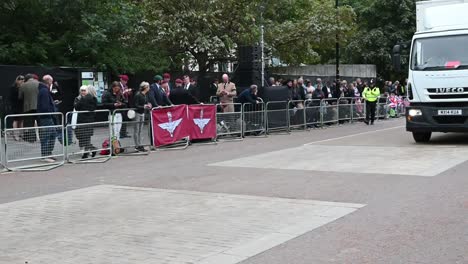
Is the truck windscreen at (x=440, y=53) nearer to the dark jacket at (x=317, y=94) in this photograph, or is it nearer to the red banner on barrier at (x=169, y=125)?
the red banner on barrier at (x=169, y=125)

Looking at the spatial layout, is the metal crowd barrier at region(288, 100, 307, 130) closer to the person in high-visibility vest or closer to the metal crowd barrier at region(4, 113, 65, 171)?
the person in high-visibility vest

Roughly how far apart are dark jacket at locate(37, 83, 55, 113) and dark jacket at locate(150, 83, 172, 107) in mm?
2988

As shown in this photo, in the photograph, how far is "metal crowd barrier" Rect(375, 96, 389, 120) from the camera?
27.5 m

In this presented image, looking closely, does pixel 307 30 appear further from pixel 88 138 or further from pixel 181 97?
pixel 88 138

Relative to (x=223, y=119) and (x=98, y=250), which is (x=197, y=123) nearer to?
(x=223, y=119)

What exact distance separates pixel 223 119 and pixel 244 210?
964cm

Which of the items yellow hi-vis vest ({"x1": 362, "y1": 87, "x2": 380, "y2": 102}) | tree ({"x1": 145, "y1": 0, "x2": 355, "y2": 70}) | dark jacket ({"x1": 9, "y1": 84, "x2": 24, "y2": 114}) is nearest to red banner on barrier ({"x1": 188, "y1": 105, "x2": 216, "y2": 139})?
dark jacket ({"x1": 9, "y1": 84, "x2": 24, "y2": 114})

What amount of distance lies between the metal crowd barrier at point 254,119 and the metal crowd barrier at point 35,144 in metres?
6.65

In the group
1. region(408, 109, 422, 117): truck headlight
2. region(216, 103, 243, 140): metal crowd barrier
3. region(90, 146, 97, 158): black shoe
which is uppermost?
region(408, 109, 422, 117): truck headlight

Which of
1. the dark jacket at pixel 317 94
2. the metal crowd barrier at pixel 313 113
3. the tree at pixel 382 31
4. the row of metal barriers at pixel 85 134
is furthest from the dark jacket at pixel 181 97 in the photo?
the tree at pixel 382 31

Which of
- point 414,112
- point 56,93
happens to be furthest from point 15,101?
point 414,112

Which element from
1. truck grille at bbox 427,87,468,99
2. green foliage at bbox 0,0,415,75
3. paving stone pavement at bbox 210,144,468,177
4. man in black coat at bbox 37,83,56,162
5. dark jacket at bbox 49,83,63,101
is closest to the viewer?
paving stone pavement at bbox 210,144,468,177

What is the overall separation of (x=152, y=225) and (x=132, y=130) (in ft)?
25.2

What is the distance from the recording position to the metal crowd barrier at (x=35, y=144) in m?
→ 11.8
